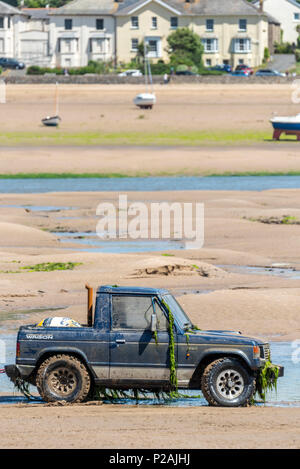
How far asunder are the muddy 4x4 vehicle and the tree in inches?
3481

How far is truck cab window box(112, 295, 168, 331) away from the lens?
13.5 metres

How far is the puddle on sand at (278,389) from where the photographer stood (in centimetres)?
1410

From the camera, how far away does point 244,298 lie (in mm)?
21031

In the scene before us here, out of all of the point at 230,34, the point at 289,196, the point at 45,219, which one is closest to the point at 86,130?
the point at 289,196

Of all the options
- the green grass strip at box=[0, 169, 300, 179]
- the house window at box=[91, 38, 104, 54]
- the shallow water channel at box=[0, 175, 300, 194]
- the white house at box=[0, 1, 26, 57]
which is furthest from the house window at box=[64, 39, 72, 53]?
the shallow water channel at box=[0, 175, 300, 194]

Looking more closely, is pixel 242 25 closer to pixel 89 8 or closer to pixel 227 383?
pixel 89 8

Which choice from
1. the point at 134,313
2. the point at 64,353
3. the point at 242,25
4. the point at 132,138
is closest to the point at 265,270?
the point at 134,313

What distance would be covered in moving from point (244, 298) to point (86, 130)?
4545 cm

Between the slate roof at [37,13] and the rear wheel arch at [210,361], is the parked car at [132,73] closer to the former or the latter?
the slate roof at [37,13]

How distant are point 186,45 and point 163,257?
77.6m

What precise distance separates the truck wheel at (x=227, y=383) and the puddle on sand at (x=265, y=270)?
11718 millimetres

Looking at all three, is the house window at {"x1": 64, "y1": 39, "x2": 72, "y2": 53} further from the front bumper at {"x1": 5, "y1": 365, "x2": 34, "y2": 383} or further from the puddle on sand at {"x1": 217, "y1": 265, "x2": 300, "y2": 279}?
the front bumper at {"x1": 5, "y1": 365, "x2": 34, "y2": 383}

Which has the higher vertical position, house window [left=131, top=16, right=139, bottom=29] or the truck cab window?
house window [left=131, top=16, right=139, bottom=29]

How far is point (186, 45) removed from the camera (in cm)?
10100
